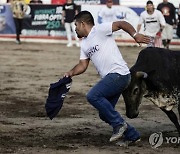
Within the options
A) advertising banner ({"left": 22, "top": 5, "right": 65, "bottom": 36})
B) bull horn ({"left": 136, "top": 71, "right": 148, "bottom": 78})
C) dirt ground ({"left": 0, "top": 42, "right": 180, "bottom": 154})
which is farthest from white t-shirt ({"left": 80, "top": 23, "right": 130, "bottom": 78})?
advertising banner ({"left": 22, "top": 5, "right": 65, "bottom": 36})

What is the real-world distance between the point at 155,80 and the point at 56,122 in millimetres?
2160

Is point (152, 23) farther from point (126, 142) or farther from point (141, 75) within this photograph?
point (126, 142)

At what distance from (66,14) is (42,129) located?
53.6 ft

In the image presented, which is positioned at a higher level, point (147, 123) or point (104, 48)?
point (104, 48)

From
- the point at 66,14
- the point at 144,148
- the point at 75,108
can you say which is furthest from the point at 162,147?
the point at 66,14

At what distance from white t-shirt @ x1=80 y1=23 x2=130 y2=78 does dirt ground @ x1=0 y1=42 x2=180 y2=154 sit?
3.40ft

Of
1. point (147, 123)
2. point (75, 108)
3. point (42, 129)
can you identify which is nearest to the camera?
point (42, 129)

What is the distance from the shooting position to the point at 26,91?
1286 centimetres

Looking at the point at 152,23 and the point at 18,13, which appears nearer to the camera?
the point at 152,23

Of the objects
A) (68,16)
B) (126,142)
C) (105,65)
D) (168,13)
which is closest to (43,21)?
(68,16)

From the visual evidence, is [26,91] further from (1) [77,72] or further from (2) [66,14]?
(2) [66,14]

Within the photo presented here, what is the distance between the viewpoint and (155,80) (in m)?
7.98

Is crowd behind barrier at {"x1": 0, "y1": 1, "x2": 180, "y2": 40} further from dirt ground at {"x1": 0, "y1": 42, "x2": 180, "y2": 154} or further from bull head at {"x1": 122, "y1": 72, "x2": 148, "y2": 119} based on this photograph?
bull head at {"x1": 122, "y1": 72, "x2": 148, "y2": 119}

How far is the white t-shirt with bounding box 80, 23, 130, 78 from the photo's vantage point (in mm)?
7453
